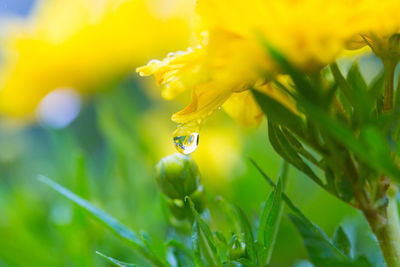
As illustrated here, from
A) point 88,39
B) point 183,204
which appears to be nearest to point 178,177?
point 183,204

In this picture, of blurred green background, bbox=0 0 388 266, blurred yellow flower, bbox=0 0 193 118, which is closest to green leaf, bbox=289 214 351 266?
blurred green background, bbox=0 0 388 266

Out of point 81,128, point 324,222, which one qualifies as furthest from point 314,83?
point 81,128

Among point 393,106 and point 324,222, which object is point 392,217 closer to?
point 393,106

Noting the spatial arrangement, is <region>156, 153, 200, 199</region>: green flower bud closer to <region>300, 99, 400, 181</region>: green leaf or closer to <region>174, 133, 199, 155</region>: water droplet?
<region>174, 133, 199, 155</region>: water droplet

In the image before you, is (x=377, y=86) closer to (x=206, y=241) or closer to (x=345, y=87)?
(x=345, y=87)

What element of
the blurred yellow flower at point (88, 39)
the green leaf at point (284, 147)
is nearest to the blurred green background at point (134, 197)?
the blurred yellow flower at point (88, 39)
